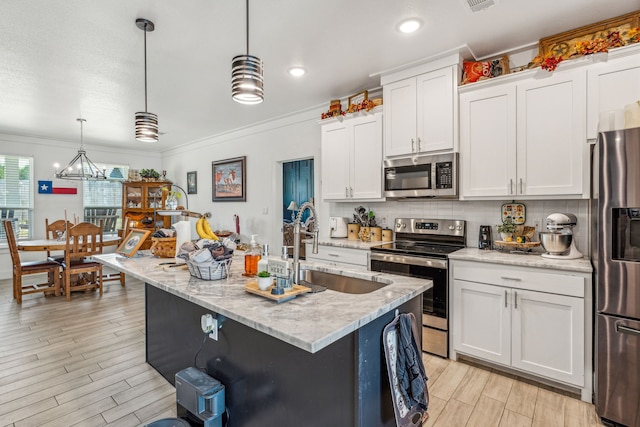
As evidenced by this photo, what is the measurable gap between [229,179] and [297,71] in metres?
3.00

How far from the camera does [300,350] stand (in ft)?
4.63

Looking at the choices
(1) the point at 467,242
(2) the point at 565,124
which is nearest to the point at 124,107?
(1) the point at 467,242

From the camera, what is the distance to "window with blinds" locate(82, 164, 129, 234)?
6.70 m

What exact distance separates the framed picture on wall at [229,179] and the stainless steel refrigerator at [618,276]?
4.63 metres

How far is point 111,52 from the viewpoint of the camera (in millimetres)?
2797

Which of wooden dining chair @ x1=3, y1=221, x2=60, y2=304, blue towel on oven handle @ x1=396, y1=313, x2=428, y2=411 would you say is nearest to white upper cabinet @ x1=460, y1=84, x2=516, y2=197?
blue towel on oven handle @ x1=396, y1=313, x2=428, y2=411

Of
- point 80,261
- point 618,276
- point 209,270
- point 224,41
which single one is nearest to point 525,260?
point 618,276

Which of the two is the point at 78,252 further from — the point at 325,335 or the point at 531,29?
the point at 531,29

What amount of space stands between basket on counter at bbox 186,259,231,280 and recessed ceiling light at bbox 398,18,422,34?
209cm

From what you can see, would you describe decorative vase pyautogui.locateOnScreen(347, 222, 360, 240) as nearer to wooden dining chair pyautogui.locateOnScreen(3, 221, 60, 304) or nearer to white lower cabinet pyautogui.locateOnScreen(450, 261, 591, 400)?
white lower cabinet pyautogui.locateOnScreen(450, 261, 591, 400)

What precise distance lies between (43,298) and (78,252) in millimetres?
760

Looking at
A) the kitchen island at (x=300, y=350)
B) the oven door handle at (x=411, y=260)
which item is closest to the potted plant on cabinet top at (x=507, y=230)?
the oven door handle at (x=411, y=260)

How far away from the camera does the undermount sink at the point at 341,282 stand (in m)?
1.83

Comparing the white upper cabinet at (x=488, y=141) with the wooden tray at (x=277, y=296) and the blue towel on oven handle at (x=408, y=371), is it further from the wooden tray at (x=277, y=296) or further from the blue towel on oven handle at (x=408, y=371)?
the wooden tray at (x=277, y=296)
